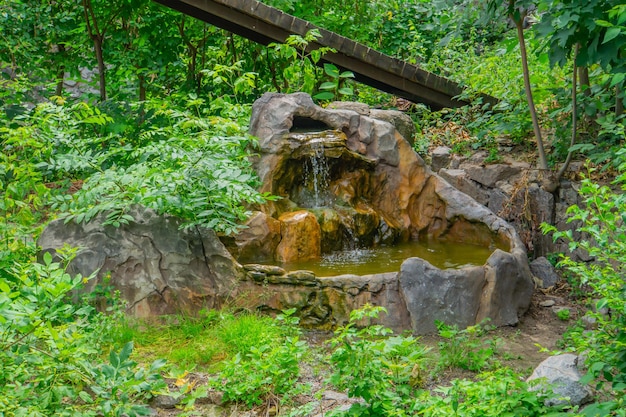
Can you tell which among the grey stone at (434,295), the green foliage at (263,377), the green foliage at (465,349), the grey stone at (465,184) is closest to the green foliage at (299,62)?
the grey stone at (465,184)

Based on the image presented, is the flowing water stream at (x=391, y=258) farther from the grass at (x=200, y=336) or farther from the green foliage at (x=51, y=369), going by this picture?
the green foliage at (x=51, y=369)

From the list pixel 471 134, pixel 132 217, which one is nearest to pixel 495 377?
pixel 132 217

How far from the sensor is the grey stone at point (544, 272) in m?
7.34

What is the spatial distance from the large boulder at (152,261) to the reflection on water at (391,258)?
0.86 meters

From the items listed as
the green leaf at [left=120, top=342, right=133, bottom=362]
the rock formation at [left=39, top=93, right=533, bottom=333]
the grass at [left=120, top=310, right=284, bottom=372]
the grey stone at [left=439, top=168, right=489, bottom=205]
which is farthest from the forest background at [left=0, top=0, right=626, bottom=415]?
the grey stone at [left=439, top=168, right=489, bottom=205]

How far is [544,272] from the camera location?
742 centimetres

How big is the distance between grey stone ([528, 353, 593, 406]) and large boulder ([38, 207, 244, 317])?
2.67m

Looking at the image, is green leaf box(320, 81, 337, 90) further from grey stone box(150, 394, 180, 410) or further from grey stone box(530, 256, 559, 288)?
grey stone box(150, 394, 180, 410)

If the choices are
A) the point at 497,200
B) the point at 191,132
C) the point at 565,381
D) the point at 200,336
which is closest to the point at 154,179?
the point at 200,336

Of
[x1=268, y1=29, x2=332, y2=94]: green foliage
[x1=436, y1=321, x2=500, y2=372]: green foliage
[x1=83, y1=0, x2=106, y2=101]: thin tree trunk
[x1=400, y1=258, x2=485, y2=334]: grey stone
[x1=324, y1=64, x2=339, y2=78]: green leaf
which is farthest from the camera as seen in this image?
[x1=83, y1=0, x2=106, y2=101]: thin tree trunk

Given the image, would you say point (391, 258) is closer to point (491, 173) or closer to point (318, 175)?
point (318, 175)

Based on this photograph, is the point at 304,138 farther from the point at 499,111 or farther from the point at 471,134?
the point at 499,111

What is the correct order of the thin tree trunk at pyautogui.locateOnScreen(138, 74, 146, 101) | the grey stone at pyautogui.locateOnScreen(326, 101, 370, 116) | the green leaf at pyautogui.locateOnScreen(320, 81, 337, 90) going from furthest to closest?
the thin tree trunk at pyautogui.locateOnScreen(138, 74, 146, 101)
the green leaf at pyautogui.locateOnScreen(320, 81, 337, 90)
the grey stone at pyautogui.locateOnScreen(326, 101, 370, 116)

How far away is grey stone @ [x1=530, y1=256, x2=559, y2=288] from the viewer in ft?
24.1
